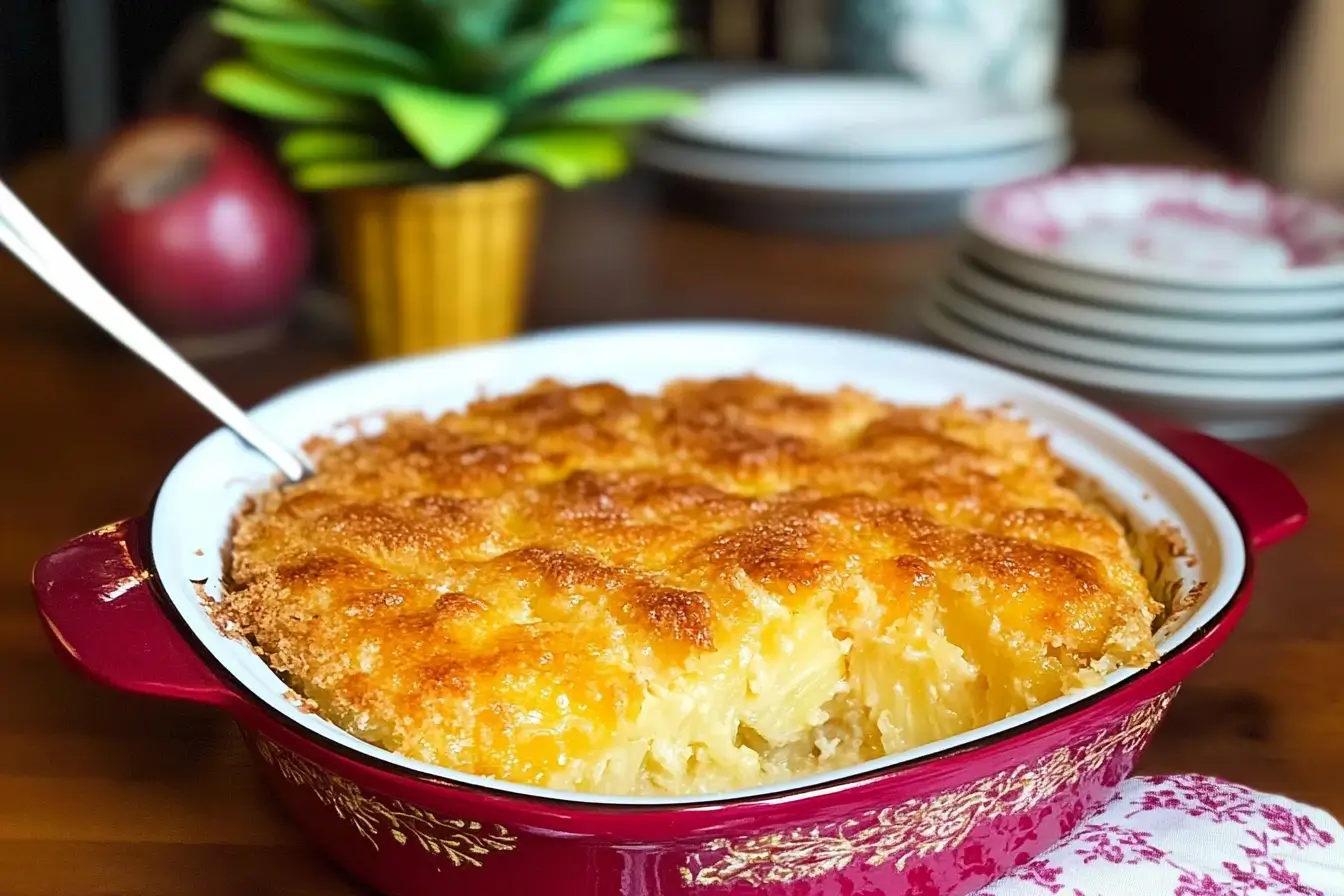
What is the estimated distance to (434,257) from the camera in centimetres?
125

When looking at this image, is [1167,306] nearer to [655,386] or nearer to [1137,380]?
[1137,380]

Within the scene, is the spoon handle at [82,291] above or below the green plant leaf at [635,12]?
below

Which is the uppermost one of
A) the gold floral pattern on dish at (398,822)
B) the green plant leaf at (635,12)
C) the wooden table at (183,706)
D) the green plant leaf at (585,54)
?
the green plant leaf at (635,12)

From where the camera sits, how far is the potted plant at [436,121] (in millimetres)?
1146

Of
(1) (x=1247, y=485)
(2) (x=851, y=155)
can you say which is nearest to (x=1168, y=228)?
(2) (x=851, y=155)

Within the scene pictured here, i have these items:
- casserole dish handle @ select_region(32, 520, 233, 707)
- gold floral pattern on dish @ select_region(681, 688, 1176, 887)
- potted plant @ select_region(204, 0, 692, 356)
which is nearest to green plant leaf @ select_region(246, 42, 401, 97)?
potted plant @ select_region(204, 0, 692, 356)

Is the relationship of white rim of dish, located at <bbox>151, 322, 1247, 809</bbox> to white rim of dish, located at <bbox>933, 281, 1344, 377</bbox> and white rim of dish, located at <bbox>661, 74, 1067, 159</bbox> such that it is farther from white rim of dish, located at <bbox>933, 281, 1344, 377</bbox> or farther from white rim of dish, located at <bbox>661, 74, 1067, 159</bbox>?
white rim of dish, located at <bbox>661, 74, 1067, 159</bbox>

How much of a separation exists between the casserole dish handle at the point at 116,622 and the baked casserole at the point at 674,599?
60 millimetres

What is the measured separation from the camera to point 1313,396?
115 centimetres

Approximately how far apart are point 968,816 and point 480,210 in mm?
822

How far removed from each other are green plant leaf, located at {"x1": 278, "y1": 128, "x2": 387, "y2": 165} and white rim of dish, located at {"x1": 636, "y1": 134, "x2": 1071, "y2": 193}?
25.5 inches

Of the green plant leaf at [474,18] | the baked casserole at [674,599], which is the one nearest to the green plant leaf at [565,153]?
the green plant leaf at [474,18]

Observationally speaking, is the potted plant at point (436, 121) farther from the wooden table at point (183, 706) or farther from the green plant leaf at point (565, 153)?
the wooden table at point (183, 706)

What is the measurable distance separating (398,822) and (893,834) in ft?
0.80
